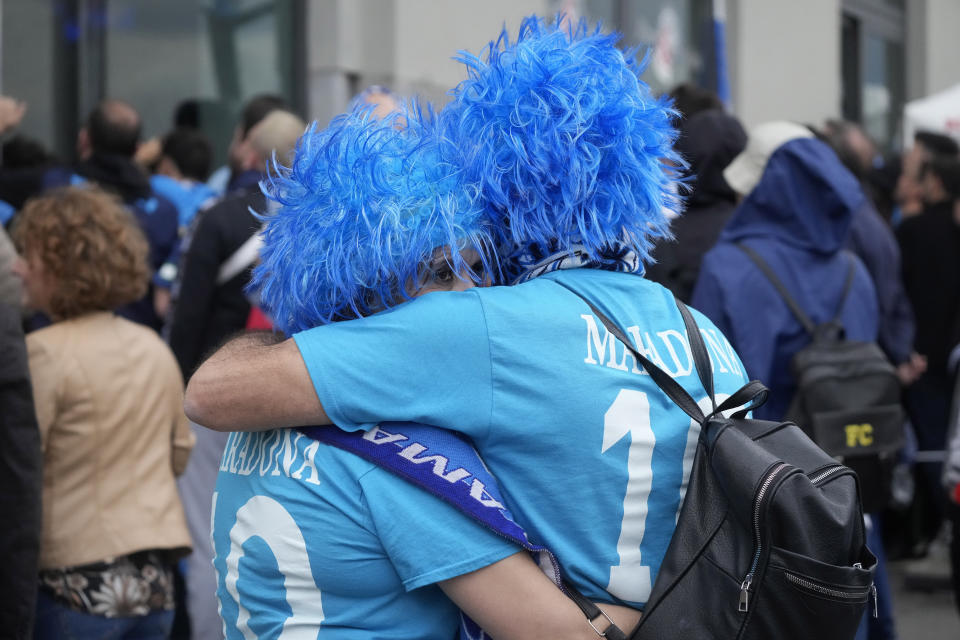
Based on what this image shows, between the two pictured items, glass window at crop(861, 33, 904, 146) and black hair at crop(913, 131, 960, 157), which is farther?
glass window at crop(861, 33, 904, 146)

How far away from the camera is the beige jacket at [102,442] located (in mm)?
2844

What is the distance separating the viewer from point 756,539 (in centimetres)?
158

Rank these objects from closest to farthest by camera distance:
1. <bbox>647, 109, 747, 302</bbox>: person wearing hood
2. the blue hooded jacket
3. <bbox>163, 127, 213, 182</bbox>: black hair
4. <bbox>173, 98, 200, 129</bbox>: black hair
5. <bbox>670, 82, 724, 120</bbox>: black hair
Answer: the blue hooded jacket, <bbox>647, 109, 747, 302</bbox>: person wearing hood, <bbox>670, 82, 724, 120</bbox>: black hair, <bbox>163, 127, 213, 182</bbox>: black hair, <bbox>173, 98, 200, 129</bbox>: black hair

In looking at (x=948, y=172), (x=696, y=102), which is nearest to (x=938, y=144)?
(x=948, y=172)

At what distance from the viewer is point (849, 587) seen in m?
1.56

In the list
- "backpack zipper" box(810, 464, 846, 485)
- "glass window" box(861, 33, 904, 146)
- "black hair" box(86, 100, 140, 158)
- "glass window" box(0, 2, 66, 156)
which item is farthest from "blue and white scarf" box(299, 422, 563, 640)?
"glass window" box(861, 33, 904, 146)

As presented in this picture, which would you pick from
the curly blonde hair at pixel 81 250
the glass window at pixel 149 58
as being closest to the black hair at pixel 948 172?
the glass window at pixel 149 58

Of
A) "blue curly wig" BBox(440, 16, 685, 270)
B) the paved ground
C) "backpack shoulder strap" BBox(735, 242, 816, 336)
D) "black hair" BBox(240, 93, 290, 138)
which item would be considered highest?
"black hair" BBox(240, 93, 290, 138)

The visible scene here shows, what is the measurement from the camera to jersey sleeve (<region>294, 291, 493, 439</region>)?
158 centimetres

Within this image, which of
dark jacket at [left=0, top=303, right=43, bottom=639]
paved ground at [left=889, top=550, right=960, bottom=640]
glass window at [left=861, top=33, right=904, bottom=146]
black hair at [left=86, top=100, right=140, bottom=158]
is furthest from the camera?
glass window at [left=861, top=33, right=904, bottom=146]

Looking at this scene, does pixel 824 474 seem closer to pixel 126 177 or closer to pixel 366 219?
pixel 366 219

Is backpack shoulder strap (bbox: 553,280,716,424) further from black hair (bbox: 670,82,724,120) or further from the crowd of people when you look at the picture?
black hair (bbox: 670,82,724,120)

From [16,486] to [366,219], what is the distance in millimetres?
1372

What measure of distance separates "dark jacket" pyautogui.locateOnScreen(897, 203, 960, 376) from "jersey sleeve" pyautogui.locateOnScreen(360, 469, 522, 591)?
17.8ft
